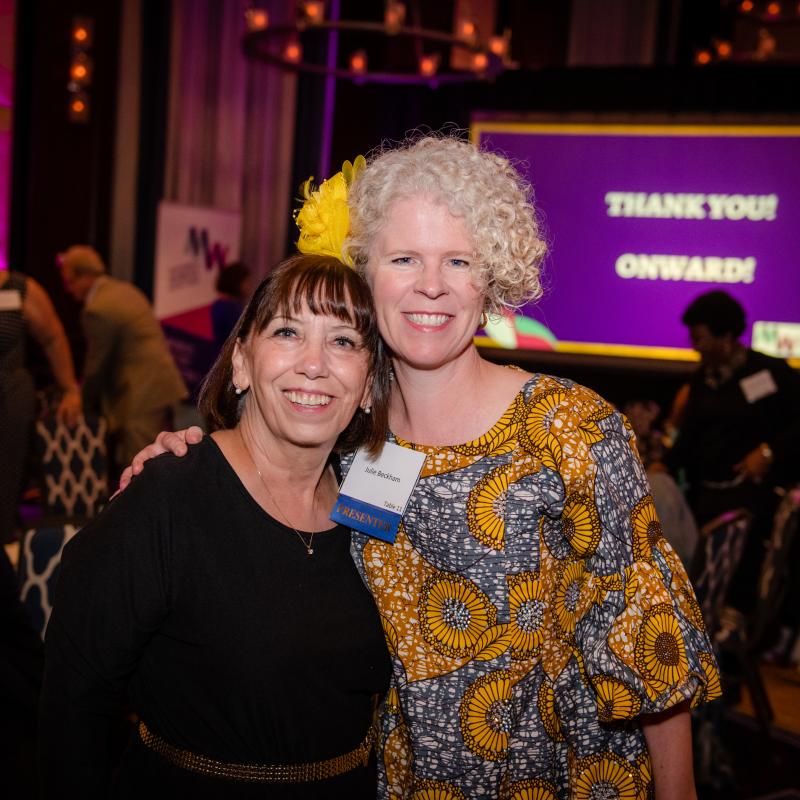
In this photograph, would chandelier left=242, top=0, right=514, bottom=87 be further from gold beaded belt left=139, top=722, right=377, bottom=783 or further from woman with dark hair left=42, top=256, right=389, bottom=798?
gold beaded belt left=139, top=722, right=377, bottom=783

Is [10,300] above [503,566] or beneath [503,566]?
above

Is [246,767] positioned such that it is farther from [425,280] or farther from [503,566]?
[425,280]

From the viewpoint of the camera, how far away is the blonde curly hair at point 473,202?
1.67 m

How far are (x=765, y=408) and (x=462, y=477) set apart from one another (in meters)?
3.53

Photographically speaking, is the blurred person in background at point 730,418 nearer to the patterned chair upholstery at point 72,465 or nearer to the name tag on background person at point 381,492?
the patterned chair upholstery at point 72,465

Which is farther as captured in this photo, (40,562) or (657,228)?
(657,228)

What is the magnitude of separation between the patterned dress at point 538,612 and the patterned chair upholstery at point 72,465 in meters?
2.66

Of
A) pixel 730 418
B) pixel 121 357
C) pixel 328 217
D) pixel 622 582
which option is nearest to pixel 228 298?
pixel 121 357

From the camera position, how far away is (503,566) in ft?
5.25

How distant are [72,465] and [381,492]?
274cm

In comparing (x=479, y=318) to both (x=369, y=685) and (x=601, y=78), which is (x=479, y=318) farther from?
(x=601, y=78)

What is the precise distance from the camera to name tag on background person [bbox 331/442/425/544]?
5.43 feet

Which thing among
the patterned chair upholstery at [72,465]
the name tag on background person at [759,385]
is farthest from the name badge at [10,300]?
the name tag on background person at [759,385]

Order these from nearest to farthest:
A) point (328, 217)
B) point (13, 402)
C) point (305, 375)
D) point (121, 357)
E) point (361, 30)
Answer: point (305, 375)
point (328, 217)
point (13, 402)
point (121, 357)
point (361, 30)
